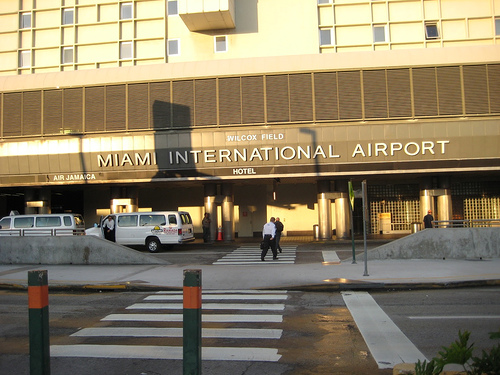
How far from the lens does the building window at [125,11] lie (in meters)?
31.5

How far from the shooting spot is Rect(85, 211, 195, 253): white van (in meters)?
22.7

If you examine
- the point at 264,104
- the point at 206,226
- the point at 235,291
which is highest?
the point at 264,104

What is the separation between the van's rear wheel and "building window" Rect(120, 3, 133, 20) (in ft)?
53.8

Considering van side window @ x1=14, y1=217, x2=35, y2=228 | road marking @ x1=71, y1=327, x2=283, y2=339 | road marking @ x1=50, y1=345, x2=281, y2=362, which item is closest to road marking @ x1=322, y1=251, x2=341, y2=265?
road marking @ x1=71, y1=327, x2=283, y2=339

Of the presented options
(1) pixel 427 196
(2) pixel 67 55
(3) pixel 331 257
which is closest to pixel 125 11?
(2) pixel 67 55

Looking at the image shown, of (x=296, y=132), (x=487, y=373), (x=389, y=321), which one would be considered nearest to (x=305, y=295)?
(x=389, y=321)

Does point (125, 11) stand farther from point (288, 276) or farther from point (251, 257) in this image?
point (288, 276)

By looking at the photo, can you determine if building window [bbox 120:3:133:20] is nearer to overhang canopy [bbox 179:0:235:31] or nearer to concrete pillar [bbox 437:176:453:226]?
overhang canopy [bbox 179:0:235:31]

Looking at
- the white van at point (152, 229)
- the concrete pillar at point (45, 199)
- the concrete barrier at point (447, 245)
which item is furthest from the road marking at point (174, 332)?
A: the concrete pillar at point (45, 199)

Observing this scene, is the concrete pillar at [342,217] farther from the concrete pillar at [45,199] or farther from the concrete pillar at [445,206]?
the concrete pillar at [45,199]

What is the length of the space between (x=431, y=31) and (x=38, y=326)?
30255 millimetres

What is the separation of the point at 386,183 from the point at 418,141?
7217mm

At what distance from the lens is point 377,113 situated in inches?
1016

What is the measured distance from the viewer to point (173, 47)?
31.0m
